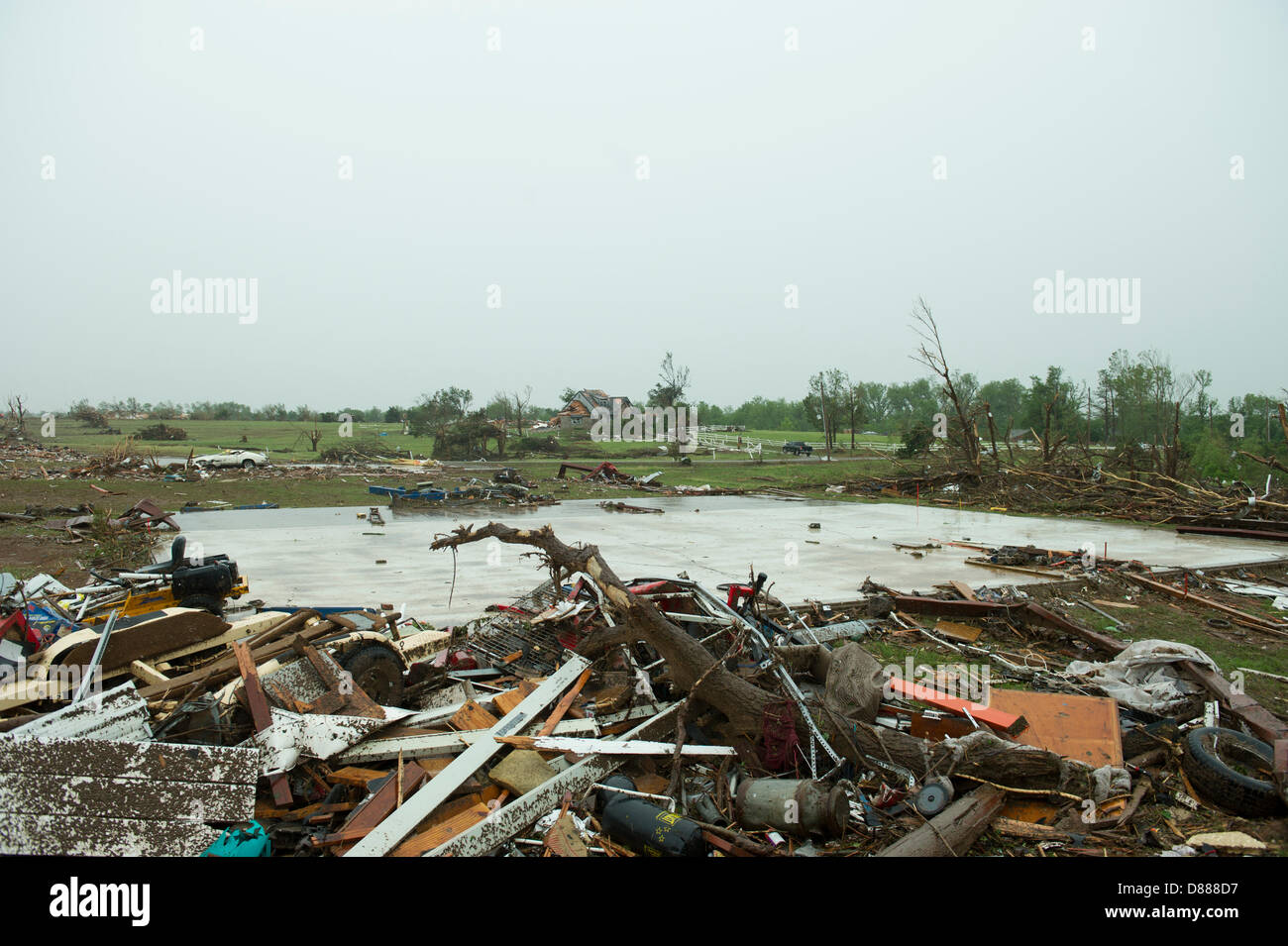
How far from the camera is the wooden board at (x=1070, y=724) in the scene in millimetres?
4258

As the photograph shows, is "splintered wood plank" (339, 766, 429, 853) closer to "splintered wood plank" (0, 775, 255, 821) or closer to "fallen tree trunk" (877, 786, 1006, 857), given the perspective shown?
"splintered wood plank" (0, 775, 255, 821)

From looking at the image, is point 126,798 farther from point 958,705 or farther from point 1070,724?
Result: point 1070,724

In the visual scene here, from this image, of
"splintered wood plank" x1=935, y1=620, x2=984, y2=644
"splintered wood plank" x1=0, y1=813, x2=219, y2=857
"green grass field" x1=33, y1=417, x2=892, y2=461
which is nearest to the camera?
"splintered wood plank" x1=0, y1=813, x2=219, y2=857

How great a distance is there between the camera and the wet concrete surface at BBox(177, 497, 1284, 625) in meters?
9.33

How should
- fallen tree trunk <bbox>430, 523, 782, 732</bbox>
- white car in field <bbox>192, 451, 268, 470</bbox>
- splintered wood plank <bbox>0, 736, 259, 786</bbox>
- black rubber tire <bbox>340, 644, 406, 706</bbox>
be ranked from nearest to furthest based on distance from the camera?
1. splintered wood plank <bbox>0, 736, 259, 786</bbox>
2. fallen tree trunk <bbox>430, 523, 782, 732</bbox>
3. black rubber tire <bbox>340, 644, 406, 706</bbox>
4. white car in field <bbox>192, 451, 268, 470</bbox>

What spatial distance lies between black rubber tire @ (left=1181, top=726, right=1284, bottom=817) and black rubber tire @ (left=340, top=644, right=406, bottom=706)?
17.2 feet

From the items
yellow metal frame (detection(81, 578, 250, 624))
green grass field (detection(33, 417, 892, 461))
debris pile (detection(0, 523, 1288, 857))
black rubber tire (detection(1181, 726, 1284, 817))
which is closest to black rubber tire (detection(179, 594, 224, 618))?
yellow metal frame (detection(81, 578, 250, 624))

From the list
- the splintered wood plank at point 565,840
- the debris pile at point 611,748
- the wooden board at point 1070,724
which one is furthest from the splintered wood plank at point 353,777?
the wooden board at point 1070,724

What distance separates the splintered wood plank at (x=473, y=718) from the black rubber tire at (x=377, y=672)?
2.65 ft

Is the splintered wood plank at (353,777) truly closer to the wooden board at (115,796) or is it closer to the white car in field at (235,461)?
the wooden board at (115,796)
